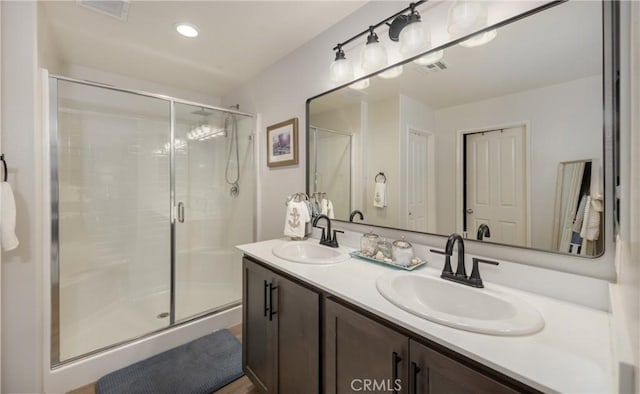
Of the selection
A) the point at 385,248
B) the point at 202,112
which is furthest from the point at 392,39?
the point at 202,112

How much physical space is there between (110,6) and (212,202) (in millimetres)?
1677

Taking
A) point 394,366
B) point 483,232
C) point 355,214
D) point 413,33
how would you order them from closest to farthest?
point 394,366
point 483,232
point 413,33
point 355,214

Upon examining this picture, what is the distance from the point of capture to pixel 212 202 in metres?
2.65

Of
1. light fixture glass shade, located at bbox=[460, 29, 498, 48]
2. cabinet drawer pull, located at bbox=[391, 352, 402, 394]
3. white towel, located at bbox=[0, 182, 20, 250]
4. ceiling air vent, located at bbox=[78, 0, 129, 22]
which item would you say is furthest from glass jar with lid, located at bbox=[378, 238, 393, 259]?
ceiling air vent, located at bbox=[78, 0, 129, 22]

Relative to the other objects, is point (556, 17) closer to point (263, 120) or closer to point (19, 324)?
point (263, 120)

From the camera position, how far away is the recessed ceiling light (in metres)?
1.74

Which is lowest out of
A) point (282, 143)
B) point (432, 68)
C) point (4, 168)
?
point (4, 168)

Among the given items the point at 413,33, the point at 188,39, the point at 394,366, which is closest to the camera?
the point at 394,366

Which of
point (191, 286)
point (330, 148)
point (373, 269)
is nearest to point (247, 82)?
point (330, 148)

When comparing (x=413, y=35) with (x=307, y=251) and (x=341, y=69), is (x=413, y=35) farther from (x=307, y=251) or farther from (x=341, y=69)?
(x=307, y=251)

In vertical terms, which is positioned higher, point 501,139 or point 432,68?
point 432,68

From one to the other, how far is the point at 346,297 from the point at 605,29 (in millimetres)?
1264

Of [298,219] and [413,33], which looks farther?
[298,219]

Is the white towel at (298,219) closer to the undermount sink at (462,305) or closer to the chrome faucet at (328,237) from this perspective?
the chrome faucet at (328,237)
